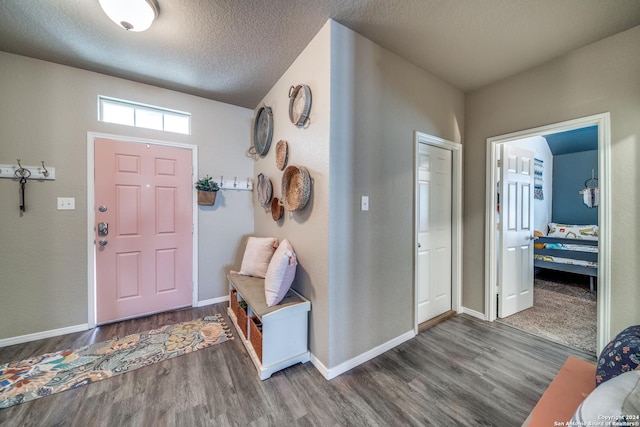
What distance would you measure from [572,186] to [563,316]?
3.34 metres

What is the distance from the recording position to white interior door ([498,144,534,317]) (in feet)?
8.45

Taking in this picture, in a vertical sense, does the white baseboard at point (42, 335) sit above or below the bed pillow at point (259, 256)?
below

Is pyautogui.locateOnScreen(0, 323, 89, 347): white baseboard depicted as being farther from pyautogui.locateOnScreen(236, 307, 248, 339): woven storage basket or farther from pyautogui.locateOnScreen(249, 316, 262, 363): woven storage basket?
pyautogui.locateOnScreen(249, 316, 262, 363): woven storage basket

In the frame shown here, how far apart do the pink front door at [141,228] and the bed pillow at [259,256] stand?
90 cm

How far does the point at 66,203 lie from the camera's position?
7.52 feet

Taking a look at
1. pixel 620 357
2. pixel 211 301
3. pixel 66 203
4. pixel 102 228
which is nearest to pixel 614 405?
pixel 620 357

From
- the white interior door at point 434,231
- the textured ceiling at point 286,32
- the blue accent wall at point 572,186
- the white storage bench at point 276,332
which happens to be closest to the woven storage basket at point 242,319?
the white storage bench at point 276,332

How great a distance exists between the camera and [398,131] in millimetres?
2133

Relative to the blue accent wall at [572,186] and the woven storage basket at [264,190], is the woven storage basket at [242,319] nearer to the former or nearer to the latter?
the woven storage basket at [264,190]

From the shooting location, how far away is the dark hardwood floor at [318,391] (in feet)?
4.61

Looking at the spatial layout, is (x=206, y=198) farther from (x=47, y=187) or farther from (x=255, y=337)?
(x=255, y=337)

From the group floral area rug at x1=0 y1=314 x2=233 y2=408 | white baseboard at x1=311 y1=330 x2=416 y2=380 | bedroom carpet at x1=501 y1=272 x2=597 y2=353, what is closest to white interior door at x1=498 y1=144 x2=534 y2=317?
bedroom carpet at x1=501 y1=272 x2=597 y2=353

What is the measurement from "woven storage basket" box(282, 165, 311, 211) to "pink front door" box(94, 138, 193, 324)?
4.78ft

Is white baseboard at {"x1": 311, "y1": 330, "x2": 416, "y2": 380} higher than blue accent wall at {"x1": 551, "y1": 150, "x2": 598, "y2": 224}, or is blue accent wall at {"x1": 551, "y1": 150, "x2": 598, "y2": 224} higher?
blue accent wall at {"x1": 551, "y1": 150, "x2": 598, "y2": 224}
